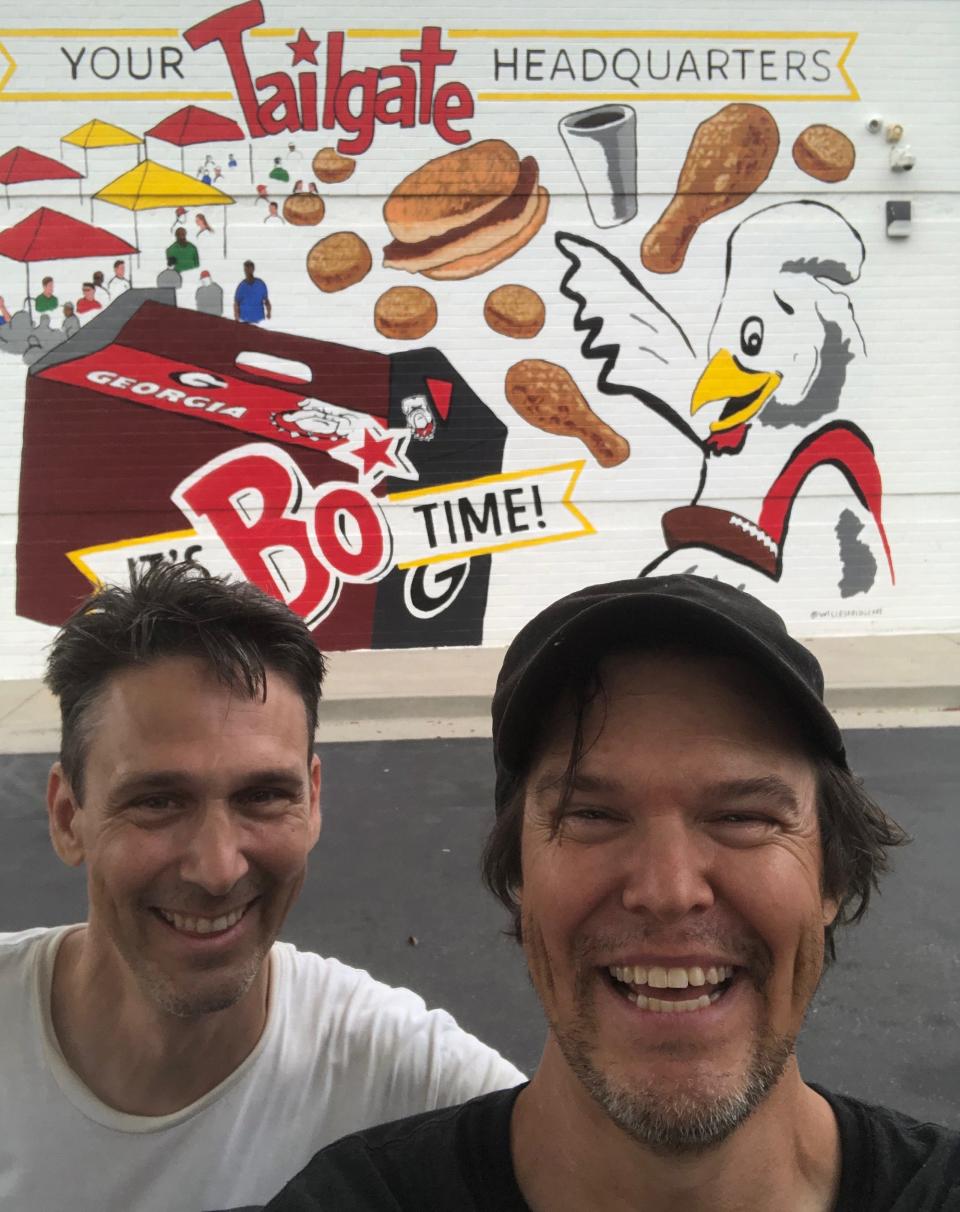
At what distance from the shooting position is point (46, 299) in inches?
352

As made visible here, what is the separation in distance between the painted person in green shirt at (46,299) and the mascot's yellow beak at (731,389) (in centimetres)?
568

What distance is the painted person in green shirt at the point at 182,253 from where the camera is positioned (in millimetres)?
8945

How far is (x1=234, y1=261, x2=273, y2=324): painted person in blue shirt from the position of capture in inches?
354

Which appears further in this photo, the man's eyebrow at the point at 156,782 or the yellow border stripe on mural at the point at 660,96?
the yellow border stripe on mural at the point at 660,96

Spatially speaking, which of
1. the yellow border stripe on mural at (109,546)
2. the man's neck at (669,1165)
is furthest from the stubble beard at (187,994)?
the yellow border stripe on mural at (109,546)

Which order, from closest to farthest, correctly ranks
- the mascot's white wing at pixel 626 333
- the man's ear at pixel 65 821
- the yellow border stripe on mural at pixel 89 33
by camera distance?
the man's ear at pixel 65 821
the yellow border stripe on mural at pixel 89 33
the mascot's white wing at pixel 626 333

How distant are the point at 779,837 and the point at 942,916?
3.63 metres

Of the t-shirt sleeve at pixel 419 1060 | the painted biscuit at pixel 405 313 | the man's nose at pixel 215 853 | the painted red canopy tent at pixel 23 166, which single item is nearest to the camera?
the man's nose at pixel 215 853

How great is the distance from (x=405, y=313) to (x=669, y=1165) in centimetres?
854

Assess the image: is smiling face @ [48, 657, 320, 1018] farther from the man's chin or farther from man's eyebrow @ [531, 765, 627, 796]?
man's eyebrow @ [531, 765, 627, 796]

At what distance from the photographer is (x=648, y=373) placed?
9398 millimetres

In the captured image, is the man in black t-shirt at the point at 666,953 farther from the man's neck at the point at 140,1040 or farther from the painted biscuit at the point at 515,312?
the painted biscuit at the point at 515,312

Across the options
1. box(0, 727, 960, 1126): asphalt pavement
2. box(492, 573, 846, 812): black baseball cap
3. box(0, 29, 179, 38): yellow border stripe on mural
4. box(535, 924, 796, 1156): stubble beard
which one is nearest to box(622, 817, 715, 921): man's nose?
box(535, 924, 796, 1156): stubble beard

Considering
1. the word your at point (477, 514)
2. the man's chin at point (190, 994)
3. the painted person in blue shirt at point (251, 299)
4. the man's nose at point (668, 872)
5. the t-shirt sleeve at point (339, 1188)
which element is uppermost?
the painted person in blue shirt at point (251, 299)
